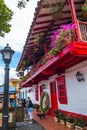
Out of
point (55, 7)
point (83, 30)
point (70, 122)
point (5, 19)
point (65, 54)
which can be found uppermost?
point (55, 7)

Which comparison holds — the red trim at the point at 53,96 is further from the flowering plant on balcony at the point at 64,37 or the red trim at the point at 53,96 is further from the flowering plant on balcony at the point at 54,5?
the flowering plant on balcony at the point at 64,37

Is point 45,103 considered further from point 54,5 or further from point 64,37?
point 64,37

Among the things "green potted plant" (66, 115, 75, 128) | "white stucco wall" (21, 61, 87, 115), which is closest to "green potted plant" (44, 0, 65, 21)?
"white stucco wall" (21, 61, 87, 115)

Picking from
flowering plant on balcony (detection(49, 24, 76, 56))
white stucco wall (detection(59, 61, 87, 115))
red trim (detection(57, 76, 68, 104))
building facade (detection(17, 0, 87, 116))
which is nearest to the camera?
building facade (detection(17, 0, 87, 116))

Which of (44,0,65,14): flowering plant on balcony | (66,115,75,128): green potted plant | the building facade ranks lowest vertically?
(66,115,75,128): green potted plant

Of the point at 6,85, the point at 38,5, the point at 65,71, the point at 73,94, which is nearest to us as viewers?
the point at 6,85

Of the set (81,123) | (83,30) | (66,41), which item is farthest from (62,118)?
(83,30)

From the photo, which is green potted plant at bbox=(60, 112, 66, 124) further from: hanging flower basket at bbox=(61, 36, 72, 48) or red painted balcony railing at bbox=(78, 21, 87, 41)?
red painted balcony railing at bbox=(78, 21, 87, 41)

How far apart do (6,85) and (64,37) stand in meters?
2.72

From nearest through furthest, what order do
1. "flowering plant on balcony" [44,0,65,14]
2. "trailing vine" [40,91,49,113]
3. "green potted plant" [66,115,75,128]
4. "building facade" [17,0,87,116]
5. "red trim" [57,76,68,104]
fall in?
"building facade" [17,0,87,116]
"flowering plant on balcony" [44,0,65,14]
"green potted plant" [66,115,75,128]
"red trim" [57,76,68,104]
"trailing vine" [40,91,49,113]

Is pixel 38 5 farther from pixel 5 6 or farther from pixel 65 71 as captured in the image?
pixel 65 71

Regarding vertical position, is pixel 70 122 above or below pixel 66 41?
below

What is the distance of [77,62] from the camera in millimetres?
8398

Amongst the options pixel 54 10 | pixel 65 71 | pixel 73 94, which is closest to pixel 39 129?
pixel 73 94
